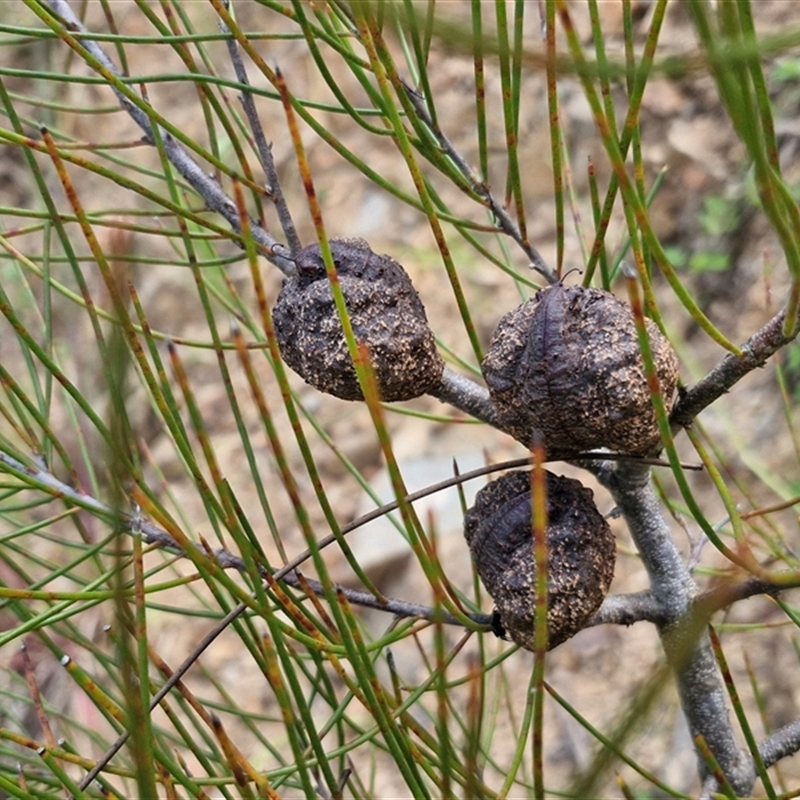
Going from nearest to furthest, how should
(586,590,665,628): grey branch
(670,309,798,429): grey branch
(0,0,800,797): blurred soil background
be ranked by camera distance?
(670,309,798,429): grey branch → (586,590,665,628): grey branch → (0,0,800,797): blurred soil background

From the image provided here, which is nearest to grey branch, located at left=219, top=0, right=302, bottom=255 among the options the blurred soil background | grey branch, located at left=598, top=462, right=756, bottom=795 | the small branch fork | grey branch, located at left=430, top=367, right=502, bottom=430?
the small branch fork

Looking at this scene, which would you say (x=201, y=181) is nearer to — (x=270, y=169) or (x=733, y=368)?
(x=270, y=169)

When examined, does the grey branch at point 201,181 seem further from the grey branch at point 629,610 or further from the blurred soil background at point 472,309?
the blurred soil background at point 472,309

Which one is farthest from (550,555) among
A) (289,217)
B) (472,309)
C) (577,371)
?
(472,309)

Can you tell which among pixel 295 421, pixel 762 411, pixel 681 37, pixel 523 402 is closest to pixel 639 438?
pixel 523 402

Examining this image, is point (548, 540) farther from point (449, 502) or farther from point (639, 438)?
point (449, 502)

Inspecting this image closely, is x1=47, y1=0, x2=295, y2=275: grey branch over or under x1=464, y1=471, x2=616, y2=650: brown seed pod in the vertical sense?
over

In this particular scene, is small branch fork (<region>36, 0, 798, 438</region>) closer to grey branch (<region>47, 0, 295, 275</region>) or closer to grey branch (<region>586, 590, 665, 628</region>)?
grey branch (<region>47, 0, 295, 275</region>)
